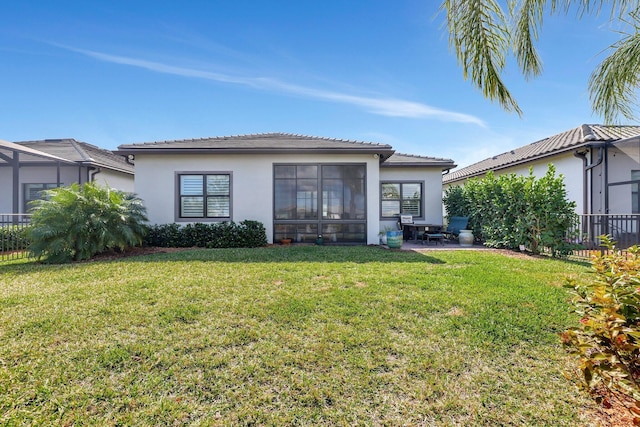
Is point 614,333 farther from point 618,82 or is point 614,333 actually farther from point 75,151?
point 75,151

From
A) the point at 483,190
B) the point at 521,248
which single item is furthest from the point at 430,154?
the point at 521,248

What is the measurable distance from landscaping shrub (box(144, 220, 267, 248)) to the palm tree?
780cm

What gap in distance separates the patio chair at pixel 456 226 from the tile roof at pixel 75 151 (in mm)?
14931

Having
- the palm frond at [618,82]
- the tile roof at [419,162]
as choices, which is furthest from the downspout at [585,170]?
the palm frond at [618,82]

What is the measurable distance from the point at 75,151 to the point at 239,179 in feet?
34.6

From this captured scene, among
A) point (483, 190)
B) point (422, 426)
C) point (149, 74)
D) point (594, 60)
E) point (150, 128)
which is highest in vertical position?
point (149, 74)

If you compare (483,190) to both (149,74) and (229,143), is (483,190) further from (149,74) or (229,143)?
(149,74)

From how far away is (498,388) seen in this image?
103 inches

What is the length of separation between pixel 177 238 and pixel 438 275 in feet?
28.4

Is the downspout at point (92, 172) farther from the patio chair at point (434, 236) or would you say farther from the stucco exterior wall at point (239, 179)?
the patio chair at point (434, 236)

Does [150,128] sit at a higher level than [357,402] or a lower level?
higher

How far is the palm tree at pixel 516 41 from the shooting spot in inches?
161

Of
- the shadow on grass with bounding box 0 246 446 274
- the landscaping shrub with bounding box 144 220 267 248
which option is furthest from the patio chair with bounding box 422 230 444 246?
the landscaping shrub with bounding box 144 220 267 248

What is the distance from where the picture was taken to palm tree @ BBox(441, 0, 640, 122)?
408 cm
